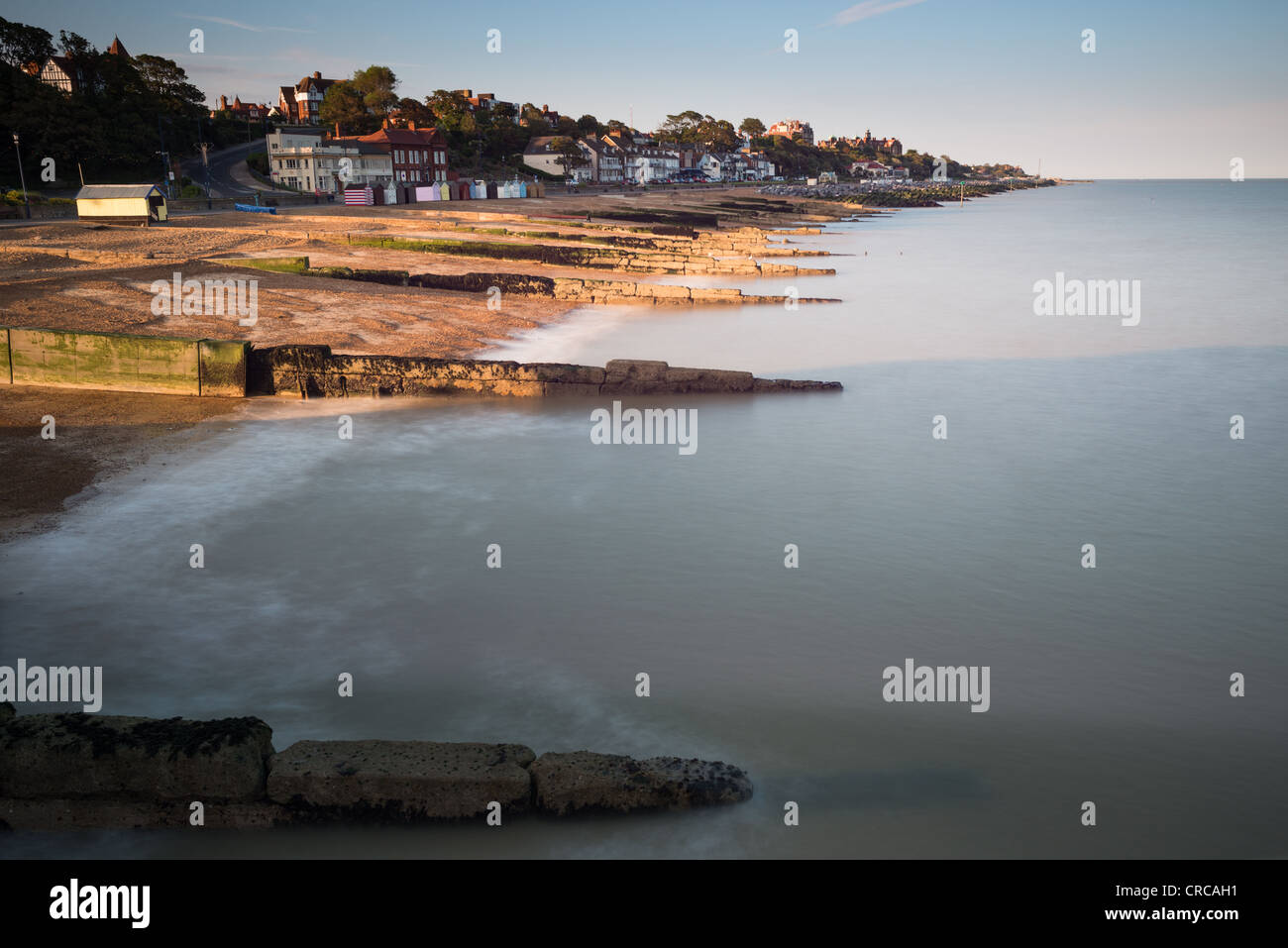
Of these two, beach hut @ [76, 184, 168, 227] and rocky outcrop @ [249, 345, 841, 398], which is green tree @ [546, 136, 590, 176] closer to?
beach hut @ [76, 184, 168, 227]

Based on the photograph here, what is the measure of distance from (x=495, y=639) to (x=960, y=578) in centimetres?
483

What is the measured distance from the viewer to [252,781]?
200 inches

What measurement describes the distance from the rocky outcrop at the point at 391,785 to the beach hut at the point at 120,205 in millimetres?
45808

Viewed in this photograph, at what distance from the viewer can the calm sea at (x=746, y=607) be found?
18.4 ft

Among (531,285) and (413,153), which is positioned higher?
(413,153)

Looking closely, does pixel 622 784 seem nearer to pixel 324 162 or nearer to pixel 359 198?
pixel 359 198

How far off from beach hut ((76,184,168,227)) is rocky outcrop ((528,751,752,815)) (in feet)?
152

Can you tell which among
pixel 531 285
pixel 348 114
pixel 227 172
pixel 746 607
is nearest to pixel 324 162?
pixel 227 172

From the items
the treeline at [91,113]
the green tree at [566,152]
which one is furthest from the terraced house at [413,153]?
the green tree at [566,152]

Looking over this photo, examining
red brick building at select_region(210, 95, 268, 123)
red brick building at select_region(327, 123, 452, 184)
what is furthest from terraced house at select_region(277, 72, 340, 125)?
red brick building at select_region(327, 123, 452, 184)

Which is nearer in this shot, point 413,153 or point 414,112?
point 413,153

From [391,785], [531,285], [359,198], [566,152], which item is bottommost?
[391,785]

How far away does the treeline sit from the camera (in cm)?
5969

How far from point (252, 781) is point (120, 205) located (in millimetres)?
47036
